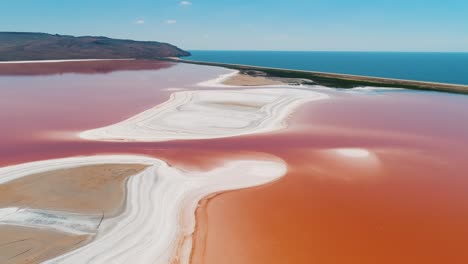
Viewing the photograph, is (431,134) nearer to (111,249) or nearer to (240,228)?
(240,228)

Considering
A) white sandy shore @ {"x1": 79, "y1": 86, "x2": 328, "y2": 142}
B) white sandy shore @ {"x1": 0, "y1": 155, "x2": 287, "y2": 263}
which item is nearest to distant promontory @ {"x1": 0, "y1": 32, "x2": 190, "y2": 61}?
white sandy shore @ {"x1": 79, "y1": 86, "x2": 328, "y2": 142}

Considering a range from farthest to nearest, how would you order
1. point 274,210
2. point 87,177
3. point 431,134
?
point 431,134
point 87,177
point 274,210

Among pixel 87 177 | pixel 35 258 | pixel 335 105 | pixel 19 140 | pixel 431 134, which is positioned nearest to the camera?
pixel 35 258

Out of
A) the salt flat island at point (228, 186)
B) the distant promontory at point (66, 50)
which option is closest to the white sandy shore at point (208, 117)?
the salt flat island at point (228, 186)

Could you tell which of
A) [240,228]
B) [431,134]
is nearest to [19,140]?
[240,228]

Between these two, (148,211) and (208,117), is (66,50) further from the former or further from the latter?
(148,211)

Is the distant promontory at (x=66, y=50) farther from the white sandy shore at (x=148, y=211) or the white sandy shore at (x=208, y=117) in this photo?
the white sandy shore at (x=148, y=211)
